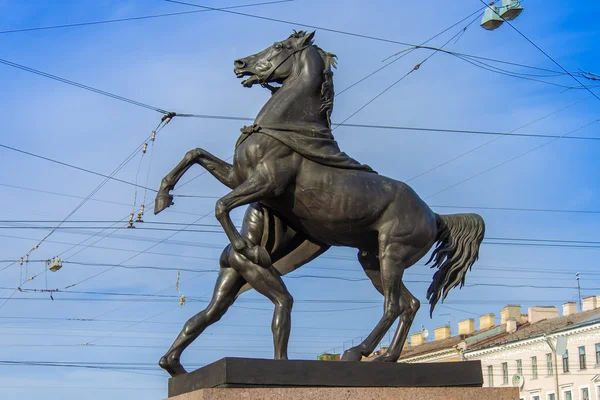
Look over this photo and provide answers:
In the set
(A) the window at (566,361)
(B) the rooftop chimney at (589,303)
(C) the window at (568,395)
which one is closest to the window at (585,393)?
(C) the window at (568,395)

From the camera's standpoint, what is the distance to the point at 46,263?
25.0 m

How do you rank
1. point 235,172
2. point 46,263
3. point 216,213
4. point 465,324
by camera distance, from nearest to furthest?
1. point 216,213
2. point 235,172
3. point 46,263
4. point 465,324

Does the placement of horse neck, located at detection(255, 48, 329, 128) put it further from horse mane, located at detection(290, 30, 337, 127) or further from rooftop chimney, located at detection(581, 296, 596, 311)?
rooftop chimney, located at detection(581, 296, 596, 311)

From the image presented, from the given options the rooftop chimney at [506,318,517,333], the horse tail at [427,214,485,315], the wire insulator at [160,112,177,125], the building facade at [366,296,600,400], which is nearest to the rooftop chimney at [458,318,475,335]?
the building facade at [366,296,600,400]

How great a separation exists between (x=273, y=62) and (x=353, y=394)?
2731mm

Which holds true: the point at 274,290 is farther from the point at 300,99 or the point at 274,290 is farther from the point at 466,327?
the point at 466,327

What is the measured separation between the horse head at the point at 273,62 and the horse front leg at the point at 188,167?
2.44 ft

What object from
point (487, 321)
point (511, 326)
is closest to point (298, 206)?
point (511, 326)

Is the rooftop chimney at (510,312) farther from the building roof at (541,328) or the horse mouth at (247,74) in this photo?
the horse mouth at (247,74)

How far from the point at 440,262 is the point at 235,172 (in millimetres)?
1890

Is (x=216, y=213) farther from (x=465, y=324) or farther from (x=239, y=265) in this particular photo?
(x=465, y=324)

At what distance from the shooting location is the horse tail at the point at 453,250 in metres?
8.14

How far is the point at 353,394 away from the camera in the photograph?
6.89m

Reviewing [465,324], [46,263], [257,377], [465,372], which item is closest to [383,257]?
[465,372]
